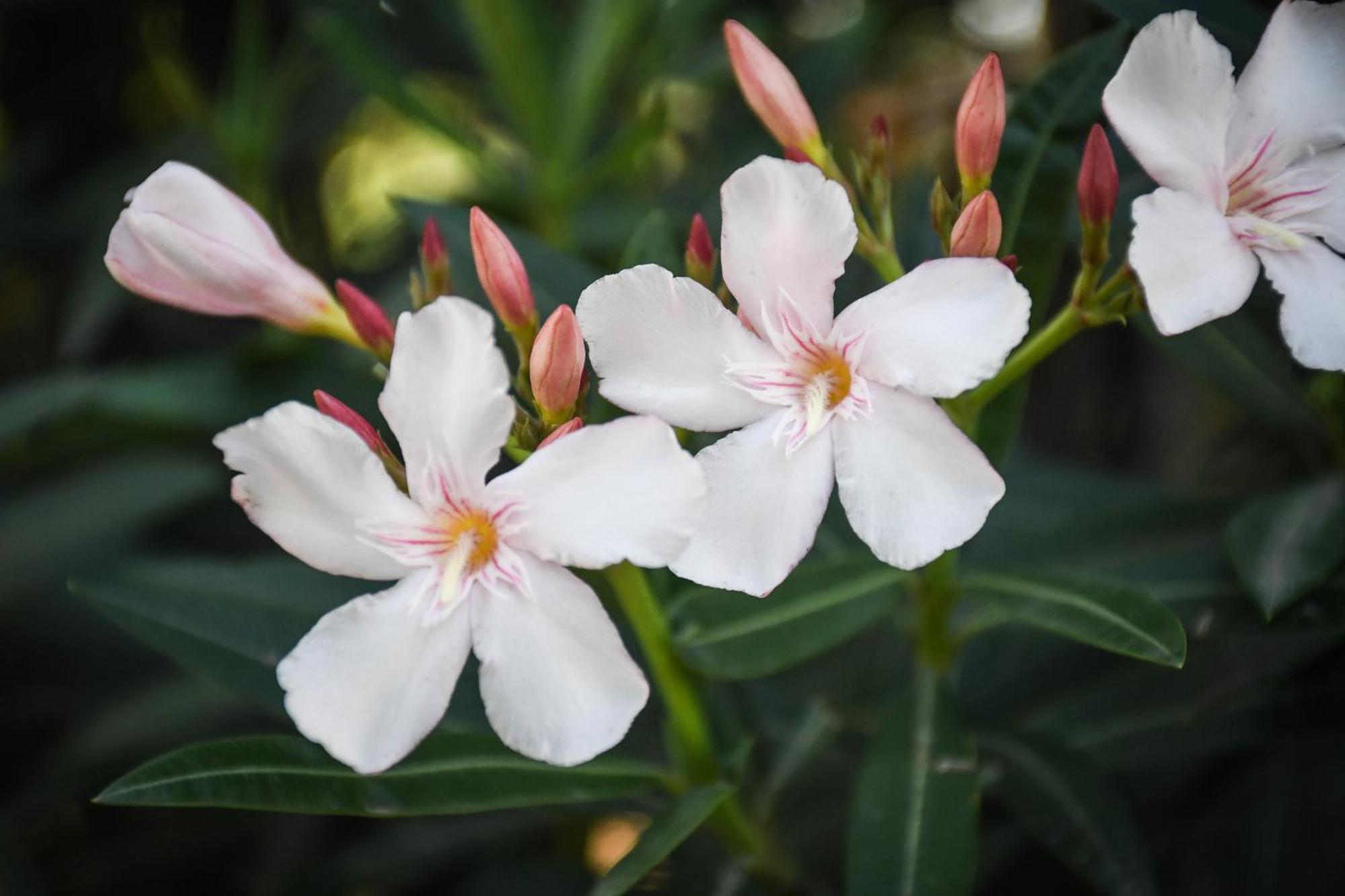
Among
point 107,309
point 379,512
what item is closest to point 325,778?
point 379,512

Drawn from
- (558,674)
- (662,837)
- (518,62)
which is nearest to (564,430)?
(558,674)

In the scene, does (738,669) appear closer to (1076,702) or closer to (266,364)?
(1076,702)

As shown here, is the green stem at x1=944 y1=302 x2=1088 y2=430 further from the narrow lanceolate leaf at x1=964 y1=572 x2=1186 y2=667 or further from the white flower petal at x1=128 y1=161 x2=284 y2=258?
the white flower petal at x1=128 y1=161 x2=284 y2=258

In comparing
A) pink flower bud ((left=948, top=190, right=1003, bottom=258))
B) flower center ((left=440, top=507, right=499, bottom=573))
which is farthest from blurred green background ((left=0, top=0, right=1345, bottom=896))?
flower center ((left=440, top=507, right=499, bottom=573))

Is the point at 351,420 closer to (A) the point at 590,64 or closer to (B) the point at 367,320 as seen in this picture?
(B) the point at 367,320

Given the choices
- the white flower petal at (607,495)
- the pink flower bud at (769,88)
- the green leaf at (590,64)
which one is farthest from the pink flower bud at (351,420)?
the green leaf at (590,64)

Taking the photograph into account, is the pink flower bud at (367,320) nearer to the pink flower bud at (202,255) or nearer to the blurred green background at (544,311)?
the pink flower bud at (202,255)
